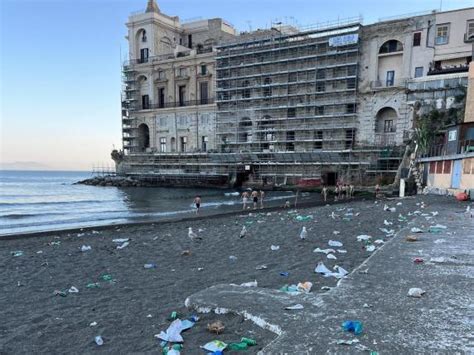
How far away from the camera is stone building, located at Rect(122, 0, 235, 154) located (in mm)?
57938

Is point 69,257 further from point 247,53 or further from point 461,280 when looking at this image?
point 247,53

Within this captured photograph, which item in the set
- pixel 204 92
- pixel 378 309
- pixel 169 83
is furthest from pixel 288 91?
pixel 378 309

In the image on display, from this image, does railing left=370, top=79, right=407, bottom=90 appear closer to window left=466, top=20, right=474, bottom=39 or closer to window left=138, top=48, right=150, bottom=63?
window left=466, top=20, right=474, bottom=39

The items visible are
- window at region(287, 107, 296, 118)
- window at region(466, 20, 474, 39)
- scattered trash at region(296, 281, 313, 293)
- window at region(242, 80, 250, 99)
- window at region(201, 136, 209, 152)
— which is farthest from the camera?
window at region(201, 136, 209, 152)

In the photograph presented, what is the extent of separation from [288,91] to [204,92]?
15175 mm

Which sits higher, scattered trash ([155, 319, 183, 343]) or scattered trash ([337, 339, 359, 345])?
scattered trash ([337, 339, 359, 345])

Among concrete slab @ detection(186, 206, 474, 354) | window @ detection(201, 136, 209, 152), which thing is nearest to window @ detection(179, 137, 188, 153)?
window @ detection(201, 136, 209, 152)

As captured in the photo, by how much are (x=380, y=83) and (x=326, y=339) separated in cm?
4673

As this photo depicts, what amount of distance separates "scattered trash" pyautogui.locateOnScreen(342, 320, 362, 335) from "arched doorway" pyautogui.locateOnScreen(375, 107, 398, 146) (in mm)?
43597

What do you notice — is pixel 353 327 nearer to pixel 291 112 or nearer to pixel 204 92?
pixel 291 112

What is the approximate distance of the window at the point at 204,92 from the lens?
2295 inches

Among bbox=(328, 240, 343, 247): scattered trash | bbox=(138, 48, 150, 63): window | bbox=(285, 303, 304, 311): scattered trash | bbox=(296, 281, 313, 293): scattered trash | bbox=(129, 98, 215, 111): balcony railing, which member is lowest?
bbox=(328, 240, 343, 247): scattered trash

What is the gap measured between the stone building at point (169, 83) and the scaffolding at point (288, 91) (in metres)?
3.83

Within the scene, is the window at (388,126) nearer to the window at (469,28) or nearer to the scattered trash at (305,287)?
the window at (469,28)
